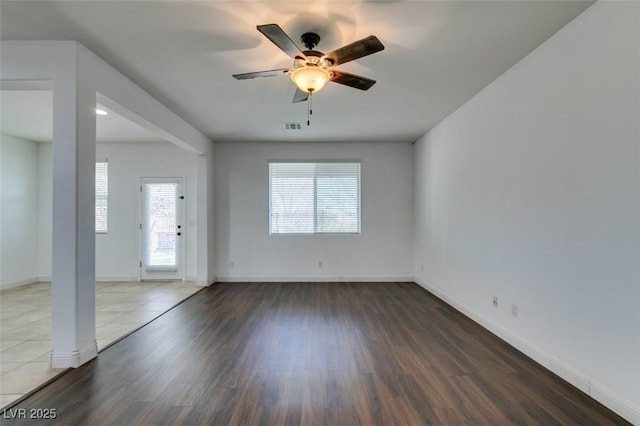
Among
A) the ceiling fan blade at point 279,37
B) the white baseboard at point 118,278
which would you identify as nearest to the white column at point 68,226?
the ceiling fan blade at point 279,37

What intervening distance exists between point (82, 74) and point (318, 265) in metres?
4.49

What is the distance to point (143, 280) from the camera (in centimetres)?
593

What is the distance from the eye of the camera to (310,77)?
2305mm

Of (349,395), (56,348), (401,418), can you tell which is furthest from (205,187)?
(401,418)

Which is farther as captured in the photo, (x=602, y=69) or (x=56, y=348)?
(x=56, y=348)

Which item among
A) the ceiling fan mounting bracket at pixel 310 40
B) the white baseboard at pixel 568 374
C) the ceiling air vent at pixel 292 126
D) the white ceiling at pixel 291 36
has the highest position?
the white ceiling at pixel 291 36

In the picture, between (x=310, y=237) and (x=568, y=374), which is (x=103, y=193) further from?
(x=568, y=374)

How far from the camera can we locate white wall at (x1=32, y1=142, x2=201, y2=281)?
19.5 feet

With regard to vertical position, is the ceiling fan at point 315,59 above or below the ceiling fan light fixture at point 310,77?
above

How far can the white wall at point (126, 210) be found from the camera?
5.93 meters

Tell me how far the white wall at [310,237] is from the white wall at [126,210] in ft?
2.05

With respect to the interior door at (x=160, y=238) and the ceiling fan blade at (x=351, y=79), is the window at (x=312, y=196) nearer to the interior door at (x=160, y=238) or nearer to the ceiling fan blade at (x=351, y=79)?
the interior door at (x=160, y=238)

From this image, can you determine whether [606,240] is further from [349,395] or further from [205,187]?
[205,187]

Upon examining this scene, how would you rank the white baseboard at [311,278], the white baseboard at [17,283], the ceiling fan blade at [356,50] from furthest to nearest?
the white baseboard at [311,278] < the white baseboard at [17,283] < the ceiling fan blade at [356,50]
